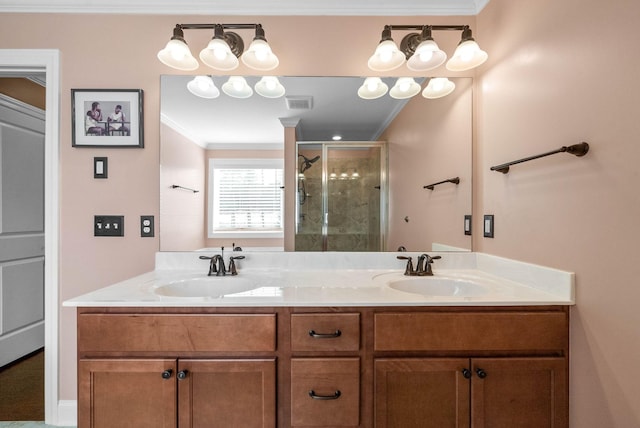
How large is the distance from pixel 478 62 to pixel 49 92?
2.30m

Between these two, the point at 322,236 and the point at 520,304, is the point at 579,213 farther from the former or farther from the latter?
the point at 322,236

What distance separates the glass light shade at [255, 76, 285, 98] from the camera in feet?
A: 5.55

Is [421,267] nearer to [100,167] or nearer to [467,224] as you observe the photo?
[467,224]

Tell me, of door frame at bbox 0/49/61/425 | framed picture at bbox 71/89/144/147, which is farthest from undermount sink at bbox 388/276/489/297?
door frame at bbox 0/49/61/425

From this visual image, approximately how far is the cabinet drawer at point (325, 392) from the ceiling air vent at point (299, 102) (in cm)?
135

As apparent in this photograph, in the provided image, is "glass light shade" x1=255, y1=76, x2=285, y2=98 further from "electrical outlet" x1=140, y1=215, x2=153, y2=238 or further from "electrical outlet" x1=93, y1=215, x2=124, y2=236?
"electrical outlet" x1=93, y1=215, x2=124, y2=236

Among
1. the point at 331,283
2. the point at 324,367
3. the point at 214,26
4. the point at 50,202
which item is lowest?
the point at 324,367

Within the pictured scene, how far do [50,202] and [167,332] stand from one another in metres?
1.19

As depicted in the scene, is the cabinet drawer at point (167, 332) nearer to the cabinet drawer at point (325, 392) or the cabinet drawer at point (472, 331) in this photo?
the cabinet drawer at point (325, 392)

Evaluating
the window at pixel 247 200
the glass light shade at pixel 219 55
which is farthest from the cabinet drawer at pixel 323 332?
the glass light shade at pixel 219 55

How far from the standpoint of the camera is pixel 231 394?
1.10 meters

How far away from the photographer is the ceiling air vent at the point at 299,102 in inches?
68.1

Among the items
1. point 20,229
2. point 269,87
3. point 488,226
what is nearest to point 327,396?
point 488,226

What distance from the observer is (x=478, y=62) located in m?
1.47
